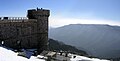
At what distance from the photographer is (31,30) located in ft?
165

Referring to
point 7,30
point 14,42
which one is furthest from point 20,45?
point 7,30

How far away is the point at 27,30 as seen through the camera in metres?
49.7

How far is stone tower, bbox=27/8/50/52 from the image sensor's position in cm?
5102

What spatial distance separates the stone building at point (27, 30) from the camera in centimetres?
4575

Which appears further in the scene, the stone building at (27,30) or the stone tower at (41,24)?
the stone tower at (41,24)

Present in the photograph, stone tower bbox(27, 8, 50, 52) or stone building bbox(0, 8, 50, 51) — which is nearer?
stone building bbox(0, 8, 50, 51)

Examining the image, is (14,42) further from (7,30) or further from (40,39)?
(40,39)

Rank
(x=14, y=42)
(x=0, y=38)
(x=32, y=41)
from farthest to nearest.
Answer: (x=32, y=41) < (x=14, y=42) < (x=0, y=38)

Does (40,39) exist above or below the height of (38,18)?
below

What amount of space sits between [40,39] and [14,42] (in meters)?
6.48

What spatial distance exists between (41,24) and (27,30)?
140 inches

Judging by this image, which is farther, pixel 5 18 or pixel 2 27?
pixel 5 18

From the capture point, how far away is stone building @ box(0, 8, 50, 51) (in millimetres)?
45750

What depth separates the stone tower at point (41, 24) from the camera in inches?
2009
